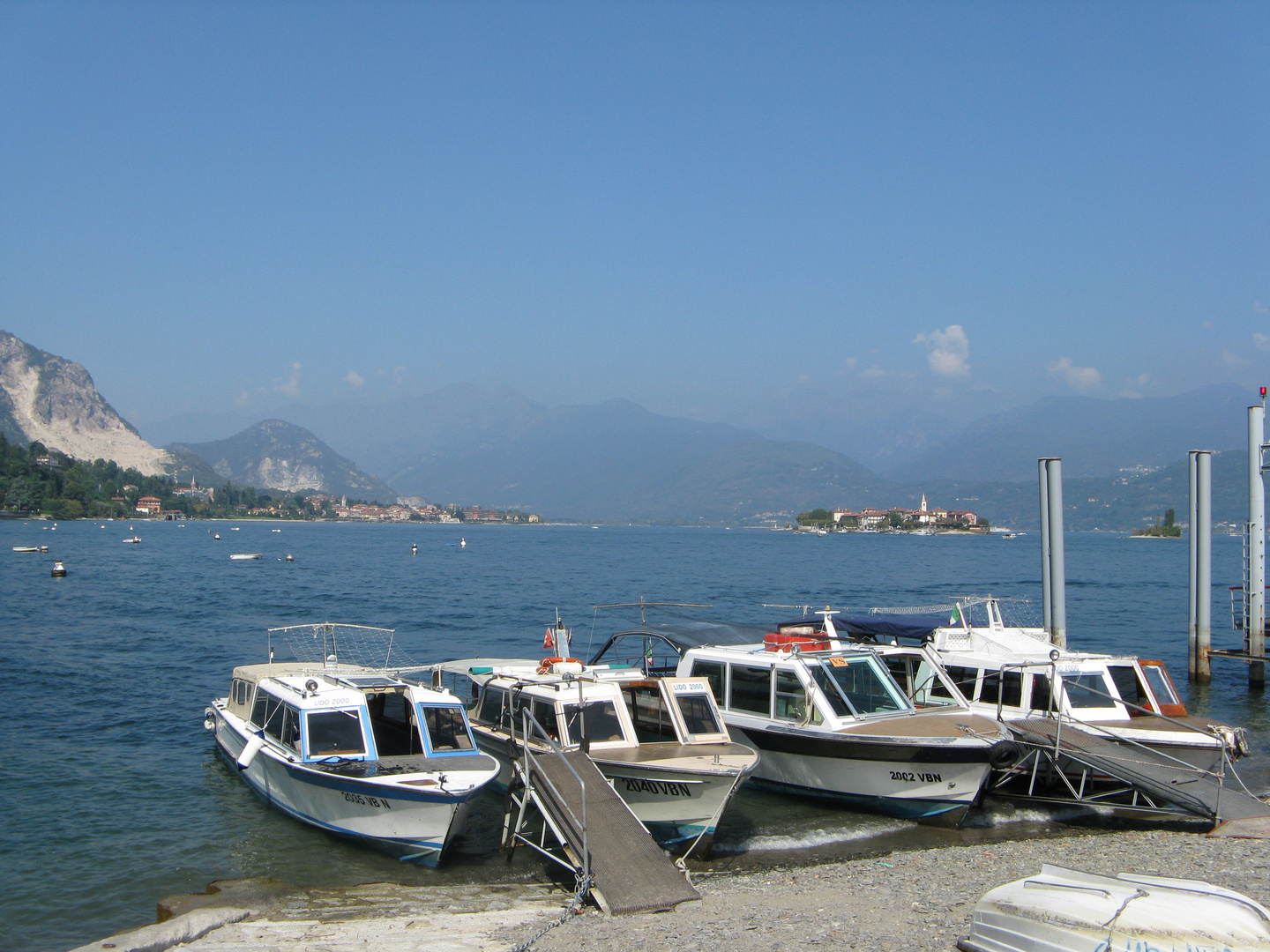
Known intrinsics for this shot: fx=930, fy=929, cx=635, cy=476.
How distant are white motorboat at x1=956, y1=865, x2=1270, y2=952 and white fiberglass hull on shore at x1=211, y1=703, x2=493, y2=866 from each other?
7.06 m

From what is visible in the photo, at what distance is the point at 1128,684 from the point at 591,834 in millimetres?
11417

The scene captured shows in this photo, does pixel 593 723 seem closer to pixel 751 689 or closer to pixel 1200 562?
pixel 751 689

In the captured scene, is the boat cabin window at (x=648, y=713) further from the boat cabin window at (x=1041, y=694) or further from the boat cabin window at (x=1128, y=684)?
the boat cabin window at (x=1128, y=684)

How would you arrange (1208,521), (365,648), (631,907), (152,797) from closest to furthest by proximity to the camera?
(631,907), (152,797), (1208,521), (365,648)

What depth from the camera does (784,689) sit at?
642 inches

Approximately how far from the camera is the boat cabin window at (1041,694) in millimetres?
17453

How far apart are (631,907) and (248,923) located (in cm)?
451

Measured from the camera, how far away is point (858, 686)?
16.3 metres

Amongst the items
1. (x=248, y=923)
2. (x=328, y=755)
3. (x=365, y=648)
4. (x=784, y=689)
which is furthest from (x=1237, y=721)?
(x=365, y=648)

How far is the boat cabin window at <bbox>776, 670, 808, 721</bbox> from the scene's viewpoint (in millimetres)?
15984

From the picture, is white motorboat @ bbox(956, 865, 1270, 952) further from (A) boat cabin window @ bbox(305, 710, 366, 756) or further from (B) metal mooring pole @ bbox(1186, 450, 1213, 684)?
(B) metal mooring pole @ bbox(1186, 450, 1213, 684)

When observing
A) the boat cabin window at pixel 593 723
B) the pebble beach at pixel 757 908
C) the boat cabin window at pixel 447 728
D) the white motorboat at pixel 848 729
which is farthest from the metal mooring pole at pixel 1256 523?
the boat cabin window at pixel 447 728

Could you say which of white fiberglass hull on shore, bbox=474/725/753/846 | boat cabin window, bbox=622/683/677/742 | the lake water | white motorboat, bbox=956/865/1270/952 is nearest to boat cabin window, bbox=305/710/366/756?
the lake water

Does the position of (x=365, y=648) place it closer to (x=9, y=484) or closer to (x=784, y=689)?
(x=784, y=689)
